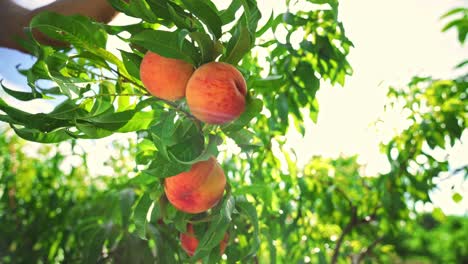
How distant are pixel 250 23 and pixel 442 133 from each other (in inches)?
35.7

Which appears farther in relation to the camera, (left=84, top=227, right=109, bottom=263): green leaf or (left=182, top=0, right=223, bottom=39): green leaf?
(left=84, top=227, right=109, bottom=263): green leaf

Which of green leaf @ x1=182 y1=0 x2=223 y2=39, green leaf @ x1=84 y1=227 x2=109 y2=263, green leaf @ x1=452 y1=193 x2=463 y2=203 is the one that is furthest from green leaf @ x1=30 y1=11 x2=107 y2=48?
green leaf @ x1=452 y1=193 x2=463 y2=203

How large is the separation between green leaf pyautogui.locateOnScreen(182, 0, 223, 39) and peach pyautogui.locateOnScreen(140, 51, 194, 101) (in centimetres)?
5

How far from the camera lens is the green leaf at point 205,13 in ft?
1.30

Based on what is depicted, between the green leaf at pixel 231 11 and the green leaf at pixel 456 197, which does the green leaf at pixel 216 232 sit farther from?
the green leaf at pixel 456 197

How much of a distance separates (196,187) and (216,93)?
0.11 metres

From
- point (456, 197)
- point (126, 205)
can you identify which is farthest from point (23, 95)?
point (456, 197)

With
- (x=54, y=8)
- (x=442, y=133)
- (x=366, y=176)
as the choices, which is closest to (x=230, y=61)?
(x=54, y=8)

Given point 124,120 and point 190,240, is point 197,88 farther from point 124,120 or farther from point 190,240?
point 190,240

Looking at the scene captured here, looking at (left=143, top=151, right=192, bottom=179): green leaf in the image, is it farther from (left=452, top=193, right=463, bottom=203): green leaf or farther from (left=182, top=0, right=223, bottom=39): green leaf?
(left=452, top=193, right=463, bottom=203): green leaf

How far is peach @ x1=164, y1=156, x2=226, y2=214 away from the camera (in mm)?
473

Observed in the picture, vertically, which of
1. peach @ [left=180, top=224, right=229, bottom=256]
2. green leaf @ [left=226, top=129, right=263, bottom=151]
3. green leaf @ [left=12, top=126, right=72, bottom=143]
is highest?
green leaf @ [left=226, top=129, right=263, bottom=151]

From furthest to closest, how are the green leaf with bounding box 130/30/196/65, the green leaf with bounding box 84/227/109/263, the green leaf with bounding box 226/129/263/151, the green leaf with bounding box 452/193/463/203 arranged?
the green leaf with bounding box 452/193/463/203 < the green leaf with bounding box 84/227/109/263 < the green leaf with bounding box 226/129/263/151 < the green leaf with bounding box 130/30/196/65

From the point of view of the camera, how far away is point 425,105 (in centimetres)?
122
